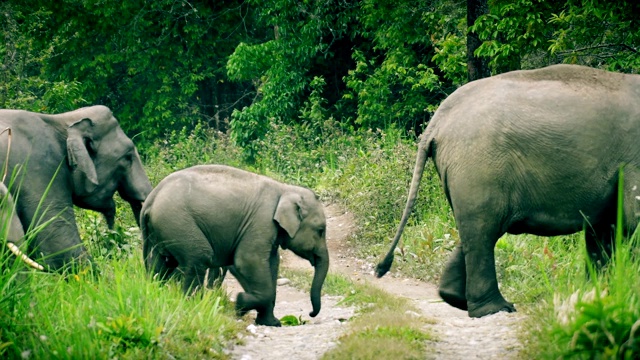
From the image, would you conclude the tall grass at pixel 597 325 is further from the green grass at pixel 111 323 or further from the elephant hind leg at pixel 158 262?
the elephant hind leg at pixel 158 262

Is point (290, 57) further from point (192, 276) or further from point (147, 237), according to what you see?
point (192, 276)

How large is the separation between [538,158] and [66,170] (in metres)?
4.82

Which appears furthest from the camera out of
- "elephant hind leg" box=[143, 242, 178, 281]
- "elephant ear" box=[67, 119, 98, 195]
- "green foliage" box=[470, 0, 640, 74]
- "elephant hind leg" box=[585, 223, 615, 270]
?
"green foliage" box=[470, 0, 640, 74]

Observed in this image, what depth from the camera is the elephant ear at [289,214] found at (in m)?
9.30

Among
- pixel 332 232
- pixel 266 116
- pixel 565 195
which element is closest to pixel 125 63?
pixel 266 116

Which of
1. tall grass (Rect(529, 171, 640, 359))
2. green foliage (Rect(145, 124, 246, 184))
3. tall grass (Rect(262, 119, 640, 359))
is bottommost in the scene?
green foliage (Rect(145, 124, 246, 184))

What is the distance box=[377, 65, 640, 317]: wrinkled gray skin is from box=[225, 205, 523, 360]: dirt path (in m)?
0.76

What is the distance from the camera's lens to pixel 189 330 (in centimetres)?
681

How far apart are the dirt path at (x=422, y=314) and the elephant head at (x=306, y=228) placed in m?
0.39

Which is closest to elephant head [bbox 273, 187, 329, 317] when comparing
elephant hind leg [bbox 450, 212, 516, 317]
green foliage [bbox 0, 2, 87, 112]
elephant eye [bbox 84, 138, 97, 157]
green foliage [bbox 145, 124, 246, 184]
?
elephant hind leg [bbox 450, 212, 516, 317]

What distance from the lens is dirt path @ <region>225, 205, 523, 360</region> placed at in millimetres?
6527

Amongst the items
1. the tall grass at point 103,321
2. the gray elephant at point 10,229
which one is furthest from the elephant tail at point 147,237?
the gray elephant at point 10,229

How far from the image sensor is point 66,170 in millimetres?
10016

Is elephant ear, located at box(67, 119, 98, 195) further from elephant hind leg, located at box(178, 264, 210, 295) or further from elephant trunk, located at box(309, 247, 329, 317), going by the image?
elephant trunk, located at box(309, 247, 329, 317)
